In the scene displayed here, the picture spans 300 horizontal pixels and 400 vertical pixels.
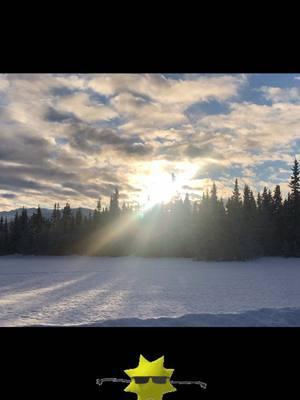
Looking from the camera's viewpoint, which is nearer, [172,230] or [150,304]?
[150,304]

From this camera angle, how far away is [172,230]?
43.4 ft

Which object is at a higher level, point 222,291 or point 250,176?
point 250,176

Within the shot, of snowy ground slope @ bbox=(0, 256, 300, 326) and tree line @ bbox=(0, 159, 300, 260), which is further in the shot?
tree line @ bbox=(0, 159, 300, 260)

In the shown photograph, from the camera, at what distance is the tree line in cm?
1191

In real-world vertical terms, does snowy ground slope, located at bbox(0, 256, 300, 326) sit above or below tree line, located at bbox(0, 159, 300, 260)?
below

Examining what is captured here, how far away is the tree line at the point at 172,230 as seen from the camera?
11.9 metres

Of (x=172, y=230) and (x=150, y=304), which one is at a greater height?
(x=172, y=230)

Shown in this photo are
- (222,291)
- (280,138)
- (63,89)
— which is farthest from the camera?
(222,291)

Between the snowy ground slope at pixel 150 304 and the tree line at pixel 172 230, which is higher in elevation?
the tree line at pixel 172 230
